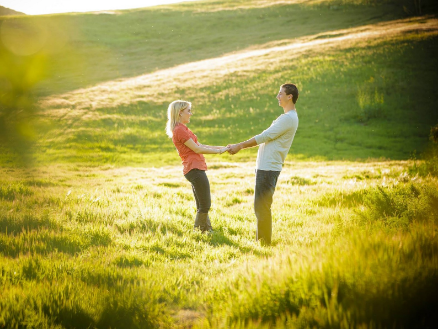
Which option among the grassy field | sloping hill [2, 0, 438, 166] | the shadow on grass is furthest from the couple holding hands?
sloping hill [2, 0, 438, 166]

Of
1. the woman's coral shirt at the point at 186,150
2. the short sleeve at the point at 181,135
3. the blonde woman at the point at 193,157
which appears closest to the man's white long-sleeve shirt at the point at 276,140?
the blonde woman at the point at 193,157

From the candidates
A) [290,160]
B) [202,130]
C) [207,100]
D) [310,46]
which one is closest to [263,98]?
[207,100]

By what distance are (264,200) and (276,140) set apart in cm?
111

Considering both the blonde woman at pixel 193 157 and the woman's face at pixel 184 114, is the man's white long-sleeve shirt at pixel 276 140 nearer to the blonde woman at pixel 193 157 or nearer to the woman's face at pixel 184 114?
the blonde woman at pixel 193 157

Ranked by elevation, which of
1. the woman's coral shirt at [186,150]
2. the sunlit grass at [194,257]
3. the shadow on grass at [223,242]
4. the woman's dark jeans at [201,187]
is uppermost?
the woman's coral shirt at [186,150]

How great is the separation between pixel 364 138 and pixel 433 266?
82.3ft

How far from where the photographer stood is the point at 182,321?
352cm

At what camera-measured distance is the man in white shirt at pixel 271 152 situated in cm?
626

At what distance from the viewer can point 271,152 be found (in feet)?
20.9

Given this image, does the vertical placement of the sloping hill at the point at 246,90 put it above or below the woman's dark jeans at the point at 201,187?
above

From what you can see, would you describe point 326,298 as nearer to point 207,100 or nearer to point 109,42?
point 207,100

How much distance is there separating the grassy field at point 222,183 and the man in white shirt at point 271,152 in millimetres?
496

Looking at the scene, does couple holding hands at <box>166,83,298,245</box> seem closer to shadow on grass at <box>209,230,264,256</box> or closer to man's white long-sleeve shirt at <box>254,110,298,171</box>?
man's white long-sleeve shirt at <box>254,110,298,171</box>

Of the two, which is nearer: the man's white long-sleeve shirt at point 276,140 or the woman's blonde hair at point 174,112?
the man's white long-sleeve shirt at point 276,140
